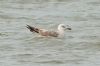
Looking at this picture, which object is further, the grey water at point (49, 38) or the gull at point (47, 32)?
the gull at point (47, 32)

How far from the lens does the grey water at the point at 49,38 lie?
1401 cm

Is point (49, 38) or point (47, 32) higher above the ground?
point (47, 32)

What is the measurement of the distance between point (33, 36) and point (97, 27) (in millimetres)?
2167

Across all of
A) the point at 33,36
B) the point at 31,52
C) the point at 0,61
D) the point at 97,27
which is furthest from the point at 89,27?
the point at 0,61

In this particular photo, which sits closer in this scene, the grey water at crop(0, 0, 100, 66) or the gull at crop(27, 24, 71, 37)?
the grey water at crop(0, 0, 100, 66)

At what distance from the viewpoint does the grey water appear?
14.0 m

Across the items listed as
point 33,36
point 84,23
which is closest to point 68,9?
point 84,23

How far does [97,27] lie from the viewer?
1798 centimetres

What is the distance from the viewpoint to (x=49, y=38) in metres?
16.5

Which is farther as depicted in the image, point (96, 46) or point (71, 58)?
Result: point (96, 46)

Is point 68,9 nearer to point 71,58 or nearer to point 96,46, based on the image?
point 96,46

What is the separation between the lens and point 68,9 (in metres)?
21.0

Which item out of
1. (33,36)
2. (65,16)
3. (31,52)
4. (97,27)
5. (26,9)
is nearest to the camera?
(31,52)

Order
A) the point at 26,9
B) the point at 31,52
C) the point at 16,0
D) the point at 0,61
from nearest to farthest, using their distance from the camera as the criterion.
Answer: the point at 0,61 < the point at 31,52 < the point at 26,9 < the point at 16,0
